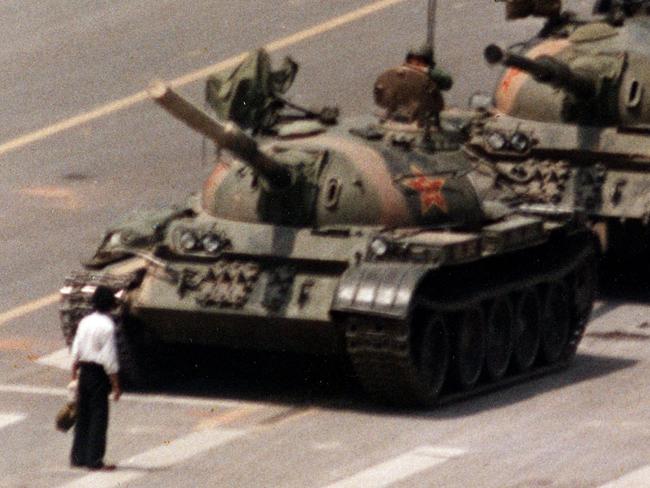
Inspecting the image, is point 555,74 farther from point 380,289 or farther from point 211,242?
point 380,289

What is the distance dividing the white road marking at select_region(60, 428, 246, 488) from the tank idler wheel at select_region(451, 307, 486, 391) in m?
2.63

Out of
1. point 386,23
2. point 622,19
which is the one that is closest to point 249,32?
point 386,23

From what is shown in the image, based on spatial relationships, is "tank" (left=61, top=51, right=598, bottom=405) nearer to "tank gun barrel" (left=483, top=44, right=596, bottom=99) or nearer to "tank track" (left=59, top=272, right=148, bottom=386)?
"tank track" (left=59, top=272, right=148, bottom=386)

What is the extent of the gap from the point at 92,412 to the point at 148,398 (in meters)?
3.25

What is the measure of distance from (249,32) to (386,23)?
7.53 feet

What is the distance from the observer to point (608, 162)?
33094mm

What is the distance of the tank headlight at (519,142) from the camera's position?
1314 inches

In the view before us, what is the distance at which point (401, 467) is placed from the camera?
2427cm

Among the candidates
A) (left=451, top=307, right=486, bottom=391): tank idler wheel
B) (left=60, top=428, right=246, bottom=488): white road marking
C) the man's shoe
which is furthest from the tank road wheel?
(left=451, top=307, right=486, bottom=391): tank idler wheel

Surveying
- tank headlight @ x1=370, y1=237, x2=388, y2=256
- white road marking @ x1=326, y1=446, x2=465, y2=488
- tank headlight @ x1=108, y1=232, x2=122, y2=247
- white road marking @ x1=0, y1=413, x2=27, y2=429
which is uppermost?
tank headlight @ x1=370, y1=237, x2=388, y2=256

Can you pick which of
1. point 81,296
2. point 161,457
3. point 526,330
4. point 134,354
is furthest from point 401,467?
point 526,330

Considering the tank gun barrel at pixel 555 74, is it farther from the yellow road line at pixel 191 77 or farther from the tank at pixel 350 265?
the yellow road line at pixel 191 77

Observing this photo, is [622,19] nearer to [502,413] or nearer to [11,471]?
[502,413]

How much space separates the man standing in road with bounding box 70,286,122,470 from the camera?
24.1 metres
